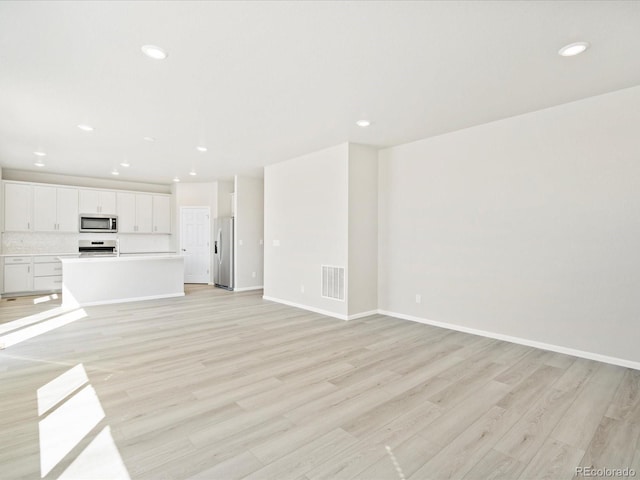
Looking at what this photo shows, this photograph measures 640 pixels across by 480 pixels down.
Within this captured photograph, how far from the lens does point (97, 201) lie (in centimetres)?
820

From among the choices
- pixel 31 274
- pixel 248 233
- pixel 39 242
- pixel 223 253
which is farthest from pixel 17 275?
pixel 248 233

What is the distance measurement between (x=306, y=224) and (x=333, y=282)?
119 cm

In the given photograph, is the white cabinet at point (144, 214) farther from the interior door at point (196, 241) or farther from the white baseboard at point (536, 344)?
the white baseboard at point (536, 344)

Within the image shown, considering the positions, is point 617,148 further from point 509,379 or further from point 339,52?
point 339,52

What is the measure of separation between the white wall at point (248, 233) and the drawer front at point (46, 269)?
404cm

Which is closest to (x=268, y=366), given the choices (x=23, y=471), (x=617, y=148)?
(x=23, y=471)

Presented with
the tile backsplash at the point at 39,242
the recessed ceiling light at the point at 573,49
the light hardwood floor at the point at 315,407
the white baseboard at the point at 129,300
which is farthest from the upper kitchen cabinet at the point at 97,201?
the recessed ceiling light at the point at 573,49

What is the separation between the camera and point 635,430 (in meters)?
2.21

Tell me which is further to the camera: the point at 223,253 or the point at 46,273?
the point at 223,253

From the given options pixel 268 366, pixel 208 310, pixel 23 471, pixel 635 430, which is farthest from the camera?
pixel 208 310

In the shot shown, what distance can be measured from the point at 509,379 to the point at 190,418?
108 inches

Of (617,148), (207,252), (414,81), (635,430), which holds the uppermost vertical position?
(414,81)

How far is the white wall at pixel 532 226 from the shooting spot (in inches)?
130

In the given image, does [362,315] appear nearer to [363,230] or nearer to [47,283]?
[363,230]
